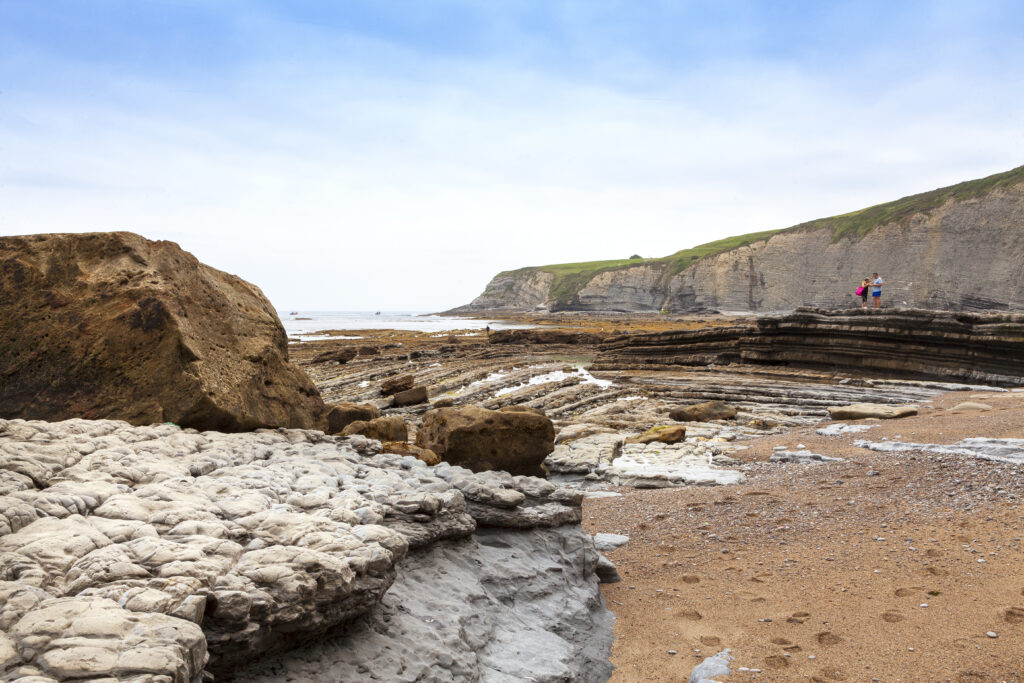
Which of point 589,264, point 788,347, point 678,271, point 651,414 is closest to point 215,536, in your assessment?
point 651,414

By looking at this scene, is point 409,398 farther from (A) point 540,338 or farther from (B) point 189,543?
(A) point 540,338

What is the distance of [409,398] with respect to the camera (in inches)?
752

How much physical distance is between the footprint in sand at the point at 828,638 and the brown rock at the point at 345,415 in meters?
8.09

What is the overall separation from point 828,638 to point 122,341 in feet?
25.4

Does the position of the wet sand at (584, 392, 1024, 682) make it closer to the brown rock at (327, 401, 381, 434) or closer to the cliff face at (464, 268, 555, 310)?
the brown rock at (327, 401, 381, 434)

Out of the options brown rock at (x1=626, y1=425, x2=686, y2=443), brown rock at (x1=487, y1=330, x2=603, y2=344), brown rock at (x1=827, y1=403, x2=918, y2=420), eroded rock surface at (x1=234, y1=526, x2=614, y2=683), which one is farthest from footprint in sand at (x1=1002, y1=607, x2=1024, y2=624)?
brown rock at (x1=487, y1=330, x2=603, y2=344)

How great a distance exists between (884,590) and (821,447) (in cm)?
568

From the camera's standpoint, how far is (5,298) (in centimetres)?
710

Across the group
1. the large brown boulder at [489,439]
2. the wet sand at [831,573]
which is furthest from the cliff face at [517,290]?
the wet sand at [831,573]

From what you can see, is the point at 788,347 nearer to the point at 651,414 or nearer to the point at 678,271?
the point at 651,414

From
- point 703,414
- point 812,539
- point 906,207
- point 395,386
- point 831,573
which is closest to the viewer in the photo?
point 831,573

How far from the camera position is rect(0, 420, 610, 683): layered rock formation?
2.89 m

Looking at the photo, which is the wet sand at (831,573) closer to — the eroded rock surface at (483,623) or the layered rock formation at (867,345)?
the eroded rock surface at (483,623)

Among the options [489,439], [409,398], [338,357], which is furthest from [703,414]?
[338,357]
